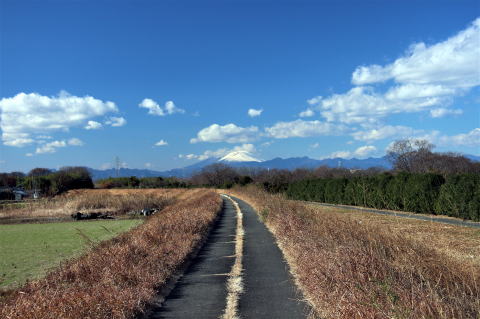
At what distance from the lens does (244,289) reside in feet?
27.5

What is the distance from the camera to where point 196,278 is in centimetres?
964

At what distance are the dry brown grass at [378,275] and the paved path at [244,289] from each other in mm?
433

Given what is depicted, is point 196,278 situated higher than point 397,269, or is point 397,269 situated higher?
point 397,269

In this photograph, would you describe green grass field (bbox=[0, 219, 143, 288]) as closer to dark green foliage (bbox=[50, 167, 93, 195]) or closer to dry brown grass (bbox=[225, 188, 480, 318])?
dry brown grass (bbox=[225, 188, 480, 318])

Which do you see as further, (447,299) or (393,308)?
(447,299)

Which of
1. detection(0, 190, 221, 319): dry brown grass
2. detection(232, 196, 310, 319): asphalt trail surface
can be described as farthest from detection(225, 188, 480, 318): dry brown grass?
detection(0, 190, 221, 319): dry brown grass

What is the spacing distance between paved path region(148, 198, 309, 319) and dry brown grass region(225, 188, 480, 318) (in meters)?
0.43

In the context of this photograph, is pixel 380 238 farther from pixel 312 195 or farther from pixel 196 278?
pixel 312 195

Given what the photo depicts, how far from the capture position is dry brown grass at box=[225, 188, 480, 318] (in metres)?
5.01

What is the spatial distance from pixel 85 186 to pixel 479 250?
106000mm

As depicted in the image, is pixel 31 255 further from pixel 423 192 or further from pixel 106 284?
pixel 423 192

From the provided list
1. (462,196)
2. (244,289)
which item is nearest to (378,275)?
(244,289)

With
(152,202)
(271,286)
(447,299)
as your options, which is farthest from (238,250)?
(152,202)

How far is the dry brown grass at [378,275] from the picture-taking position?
5012 mm
